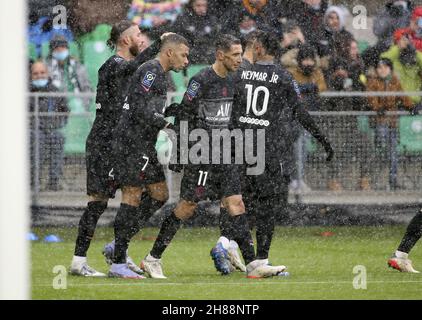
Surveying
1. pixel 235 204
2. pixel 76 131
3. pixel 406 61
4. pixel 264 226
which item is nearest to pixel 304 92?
pixel 406 61

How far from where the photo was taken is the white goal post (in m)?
2.89

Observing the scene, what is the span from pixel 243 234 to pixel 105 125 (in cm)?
145

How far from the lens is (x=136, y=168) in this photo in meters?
8.53

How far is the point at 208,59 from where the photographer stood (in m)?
13.7

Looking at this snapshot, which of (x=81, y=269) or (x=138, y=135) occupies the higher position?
(x=138, y=135)

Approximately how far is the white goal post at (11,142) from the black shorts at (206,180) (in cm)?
567

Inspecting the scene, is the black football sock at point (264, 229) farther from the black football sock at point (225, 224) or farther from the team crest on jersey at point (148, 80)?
the team crest on jersey at point (148, 80)

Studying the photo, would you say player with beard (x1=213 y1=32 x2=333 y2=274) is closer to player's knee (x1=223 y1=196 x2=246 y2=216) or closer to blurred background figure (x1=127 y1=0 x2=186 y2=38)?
player's knee (x1=223 y1=196 x2=246 y2=216)

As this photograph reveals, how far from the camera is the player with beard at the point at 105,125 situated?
28.9 feet

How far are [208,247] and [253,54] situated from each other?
314 centimetres

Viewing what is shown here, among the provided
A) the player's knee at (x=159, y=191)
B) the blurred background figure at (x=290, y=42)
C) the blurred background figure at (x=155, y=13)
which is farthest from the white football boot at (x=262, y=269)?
the blurred background figure at (x=155, y=13)

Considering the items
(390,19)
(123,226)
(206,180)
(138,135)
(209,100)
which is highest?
(390,19)

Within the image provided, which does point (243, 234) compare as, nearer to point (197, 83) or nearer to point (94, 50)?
point (197, 83)

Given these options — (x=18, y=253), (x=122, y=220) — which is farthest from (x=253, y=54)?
(x=18, y=253)
